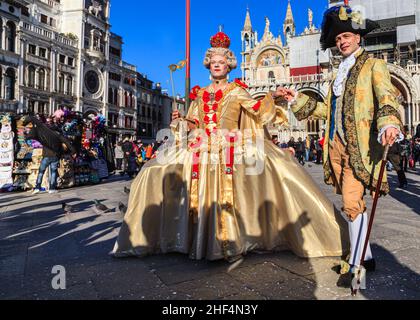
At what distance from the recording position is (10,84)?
2667cm

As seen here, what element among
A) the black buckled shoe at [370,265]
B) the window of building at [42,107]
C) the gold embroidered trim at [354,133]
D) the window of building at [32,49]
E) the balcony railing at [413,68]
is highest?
the window of building at [32,49]

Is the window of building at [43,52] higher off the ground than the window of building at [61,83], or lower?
higher

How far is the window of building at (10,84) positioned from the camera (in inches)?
1032

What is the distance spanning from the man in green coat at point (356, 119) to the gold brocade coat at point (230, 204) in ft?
1.25

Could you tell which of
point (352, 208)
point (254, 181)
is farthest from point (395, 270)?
point (254, 181)

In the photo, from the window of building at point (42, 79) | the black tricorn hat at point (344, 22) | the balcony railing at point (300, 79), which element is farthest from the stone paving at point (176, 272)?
the balcony railing at point (300, 79)

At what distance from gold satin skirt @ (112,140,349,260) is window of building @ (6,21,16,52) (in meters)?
30.3

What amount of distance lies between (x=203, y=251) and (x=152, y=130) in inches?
1908

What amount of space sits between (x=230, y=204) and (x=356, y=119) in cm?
119

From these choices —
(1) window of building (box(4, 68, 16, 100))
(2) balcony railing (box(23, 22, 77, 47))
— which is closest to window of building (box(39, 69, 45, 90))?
(1) window of building (box(4, 68, 16, 100))

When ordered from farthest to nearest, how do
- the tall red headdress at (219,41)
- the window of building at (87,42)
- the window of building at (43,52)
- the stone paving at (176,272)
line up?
the window of building at (87,42)
the window of building at (43,52)
the tall red headdress at (219,41)
the stone paving at (176,272)

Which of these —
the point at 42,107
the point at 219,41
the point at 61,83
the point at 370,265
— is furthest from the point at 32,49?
the point at 370,265

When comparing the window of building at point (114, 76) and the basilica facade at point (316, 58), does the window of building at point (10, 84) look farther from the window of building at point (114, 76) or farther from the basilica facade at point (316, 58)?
the basilica facade at point (316, 58)

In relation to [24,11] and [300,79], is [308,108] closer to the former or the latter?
[24,11]
